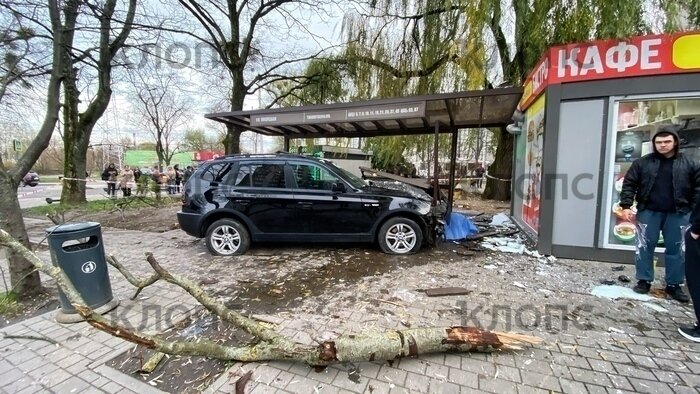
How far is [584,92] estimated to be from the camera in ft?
16.1

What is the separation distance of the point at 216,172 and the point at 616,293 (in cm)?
593

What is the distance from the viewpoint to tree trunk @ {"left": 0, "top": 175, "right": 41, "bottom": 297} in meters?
3.57

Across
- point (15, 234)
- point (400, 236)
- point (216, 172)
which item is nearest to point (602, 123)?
point (400, 236)

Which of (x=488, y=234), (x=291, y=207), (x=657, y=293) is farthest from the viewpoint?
(x=488, y=234)

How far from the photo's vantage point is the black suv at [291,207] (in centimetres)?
539

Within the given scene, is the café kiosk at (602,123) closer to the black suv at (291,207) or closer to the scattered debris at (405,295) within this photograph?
the black suv at (291,207)

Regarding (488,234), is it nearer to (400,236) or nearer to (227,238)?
(400,236)

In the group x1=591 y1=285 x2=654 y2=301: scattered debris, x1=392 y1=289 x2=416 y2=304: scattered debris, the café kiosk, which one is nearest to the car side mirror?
x1=392 y1=289 x2=416 y2=304: scattered debris

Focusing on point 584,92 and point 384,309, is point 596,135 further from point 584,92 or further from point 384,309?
point 384,309

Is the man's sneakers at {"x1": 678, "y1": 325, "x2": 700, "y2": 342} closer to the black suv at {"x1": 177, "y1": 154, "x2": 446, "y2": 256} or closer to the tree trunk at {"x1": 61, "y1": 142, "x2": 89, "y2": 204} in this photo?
the black suv at {"x1": 177, "y1": 154, "x2": 446, "y2": 256}

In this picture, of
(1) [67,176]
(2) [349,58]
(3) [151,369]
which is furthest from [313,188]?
(1) [67,176]

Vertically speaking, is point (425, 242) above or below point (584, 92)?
below

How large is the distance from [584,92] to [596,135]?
0.68 metres

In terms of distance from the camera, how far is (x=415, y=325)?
3182mm
